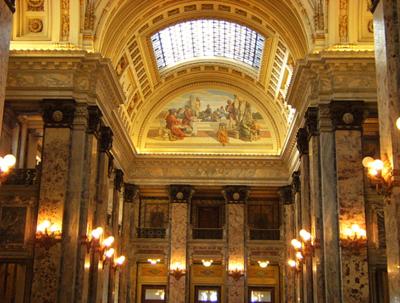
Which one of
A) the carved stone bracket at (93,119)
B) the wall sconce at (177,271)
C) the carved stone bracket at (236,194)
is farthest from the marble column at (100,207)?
the carved stone bracket at (236,194)

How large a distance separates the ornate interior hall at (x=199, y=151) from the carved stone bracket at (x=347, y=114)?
6cm

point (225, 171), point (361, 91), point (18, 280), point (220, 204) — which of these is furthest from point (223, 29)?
point (18, 280)

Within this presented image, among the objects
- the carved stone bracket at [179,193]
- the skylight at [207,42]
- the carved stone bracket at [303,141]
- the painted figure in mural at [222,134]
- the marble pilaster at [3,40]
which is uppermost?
the skylight at [207,42]

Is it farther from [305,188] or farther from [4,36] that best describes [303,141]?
[4,36]

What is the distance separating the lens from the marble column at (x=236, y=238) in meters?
27.8

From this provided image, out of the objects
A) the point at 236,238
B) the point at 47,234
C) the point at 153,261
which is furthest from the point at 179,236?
the point at 47,234

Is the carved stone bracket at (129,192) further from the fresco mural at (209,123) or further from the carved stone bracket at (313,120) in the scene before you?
the carved stone bracket at (313,120)

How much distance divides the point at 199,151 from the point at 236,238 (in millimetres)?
4413

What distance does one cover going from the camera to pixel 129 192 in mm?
28828

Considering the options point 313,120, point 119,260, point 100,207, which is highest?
point 313,120

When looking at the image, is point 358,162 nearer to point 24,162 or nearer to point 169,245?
point 24,162

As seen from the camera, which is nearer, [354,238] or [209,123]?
[354,238]

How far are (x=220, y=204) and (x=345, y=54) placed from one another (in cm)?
1429

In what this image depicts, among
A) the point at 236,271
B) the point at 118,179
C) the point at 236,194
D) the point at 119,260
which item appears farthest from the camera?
the point at 236,194
